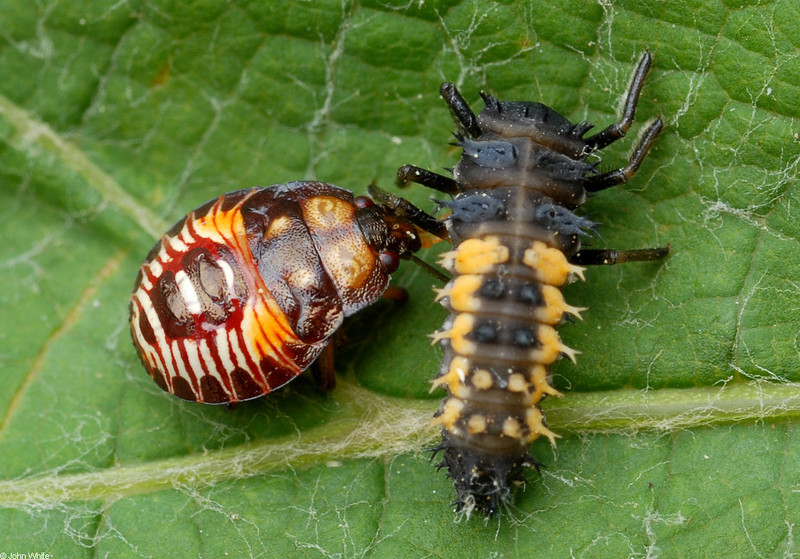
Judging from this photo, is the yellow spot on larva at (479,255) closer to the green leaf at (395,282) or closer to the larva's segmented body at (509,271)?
the larva's segmented body at (509,271)

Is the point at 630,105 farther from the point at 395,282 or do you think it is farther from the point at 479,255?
the point at 395,282

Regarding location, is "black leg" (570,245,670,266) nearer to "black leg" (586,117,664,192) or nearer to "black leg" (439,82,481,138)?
"black leg" (586,117,664,192)

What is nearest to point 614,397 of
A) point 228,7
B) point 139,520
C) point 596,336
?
point 596,336

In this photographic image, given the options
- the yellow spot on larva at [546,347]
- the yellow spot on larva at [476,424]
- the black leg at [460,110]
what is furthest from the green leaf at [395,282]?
the yellow spot on larva at [476,424]

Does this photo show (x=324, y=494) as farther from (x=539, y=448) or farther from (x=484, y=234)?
(x=484, y=234)

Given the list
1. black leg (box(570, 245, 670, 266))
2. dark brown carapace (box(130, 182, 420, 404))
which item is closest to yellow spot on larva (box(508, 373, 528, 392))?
black leg (box(570, 245, 670, 266))

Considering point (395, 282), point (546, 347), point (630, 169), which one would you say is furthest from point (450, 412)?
point (630, 169)
